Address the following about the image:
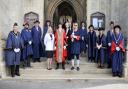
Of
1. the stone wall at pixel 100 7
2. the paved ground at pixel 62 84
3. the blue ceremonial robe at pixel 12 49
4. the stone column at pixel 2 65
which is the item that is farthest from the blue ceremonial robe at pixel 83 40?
the stone column at pixel 2 65

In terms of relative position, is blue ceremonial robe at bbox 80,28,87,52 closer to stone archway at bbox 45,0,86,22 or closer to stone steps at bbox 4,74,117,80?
stone steps at bbox 4,74,117,80

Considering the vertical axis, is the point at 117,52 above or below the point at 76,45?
below

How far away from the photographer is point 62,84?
1880cm

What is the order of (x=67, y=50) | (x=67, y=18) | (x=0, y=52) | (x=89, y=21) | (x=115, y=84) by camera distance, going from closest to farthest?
(x=115, y=84), (x=0, y=52), (x=67, y=50), (x=89, y=21), (x=67, y=18)

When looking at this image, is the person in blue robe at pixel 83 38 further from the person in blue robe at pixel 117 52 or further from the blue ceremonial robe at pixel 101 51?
the person in blue robe at pixel 117 52

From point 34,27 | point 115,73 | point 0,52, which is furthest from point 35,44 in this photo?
point 115,73

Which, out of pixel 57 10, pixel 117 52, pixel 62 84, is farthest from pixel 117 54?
pixel 57 10

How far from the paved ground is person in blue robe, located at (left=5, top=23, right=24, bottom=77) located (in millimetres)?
1120

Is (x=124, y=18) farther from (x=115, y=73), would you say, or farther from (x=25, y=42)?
(x=25, y=42)

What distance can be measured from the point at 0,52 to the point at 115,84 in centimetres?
493

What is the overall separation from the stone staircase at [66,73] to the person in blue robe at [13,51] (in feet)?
1.63

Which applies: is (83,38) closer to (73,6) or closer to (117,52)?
(117,52)

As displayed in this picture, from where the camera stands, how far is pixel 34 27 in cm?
2178

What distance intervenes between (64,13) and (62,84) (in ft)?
25.7
